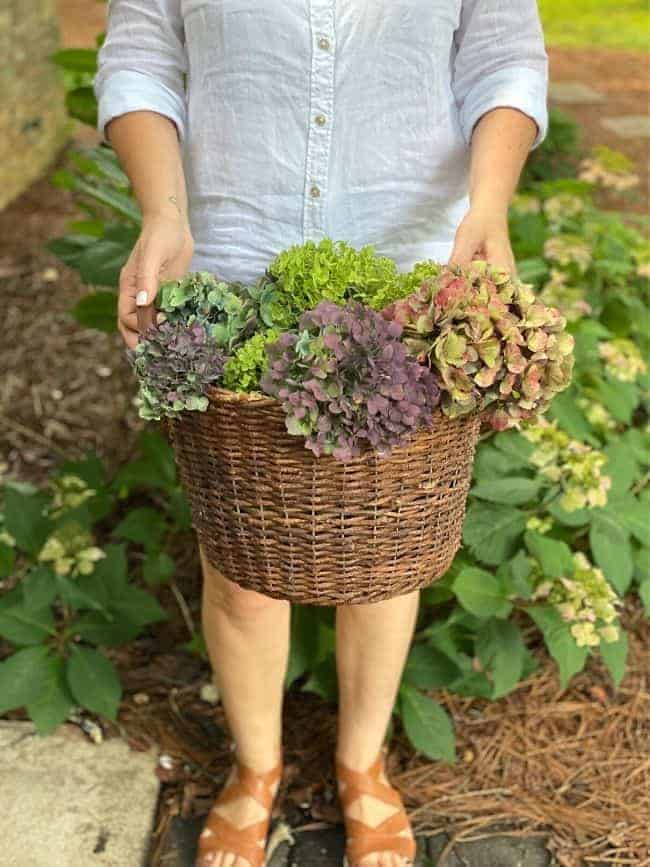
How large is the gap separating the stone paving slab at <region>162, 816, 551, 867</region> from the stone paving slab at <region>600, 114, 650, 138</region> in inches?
201

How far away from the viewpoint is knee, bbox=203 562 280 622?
1577mm

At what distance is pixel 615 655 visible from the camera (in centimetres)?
196

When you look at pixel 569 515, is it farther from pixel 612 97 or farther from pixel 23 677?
pixel 612 97

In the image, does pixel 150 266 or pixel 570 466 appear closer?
pixel 150 266

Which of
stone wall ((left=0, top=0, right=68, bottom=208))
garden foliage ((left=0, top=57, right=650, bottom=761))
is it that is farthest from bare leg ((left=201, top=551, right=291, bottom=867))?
stone wall ((left=0, top=0, right=68, bottom=208))

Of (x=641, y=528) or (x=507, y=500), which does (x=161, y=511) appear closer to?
(x=507, y=500)

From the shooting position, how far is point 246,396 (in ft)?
4.01

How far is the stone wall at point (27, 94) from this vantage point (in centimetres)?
488

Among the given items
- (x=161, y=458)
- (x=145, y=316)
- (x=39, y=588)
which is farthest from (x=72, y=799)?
(x=145, y=316)

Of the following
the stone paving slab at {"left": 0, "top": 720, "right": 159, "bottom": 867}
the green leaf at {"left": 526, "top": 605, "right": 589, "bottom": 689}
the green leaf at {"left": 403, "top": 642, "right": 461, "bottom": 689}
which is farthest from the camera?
the green leaf at {"left": 403, "top": 642, "right": 461, "bottom": 689}

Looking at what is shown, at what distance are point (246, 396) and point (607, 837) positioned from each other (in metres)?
1.19

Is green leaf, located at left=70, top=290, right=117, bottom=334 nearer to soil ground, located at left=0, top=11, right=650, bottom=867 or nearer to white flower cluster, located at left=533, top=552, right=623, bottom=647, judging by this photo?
soil ground, located at left=0, top=11, right=650, bottom=867

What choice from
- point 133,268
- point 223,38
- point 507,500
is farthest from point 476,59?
point 507,500

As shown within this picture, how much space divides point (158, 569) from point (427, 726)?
75 cm
